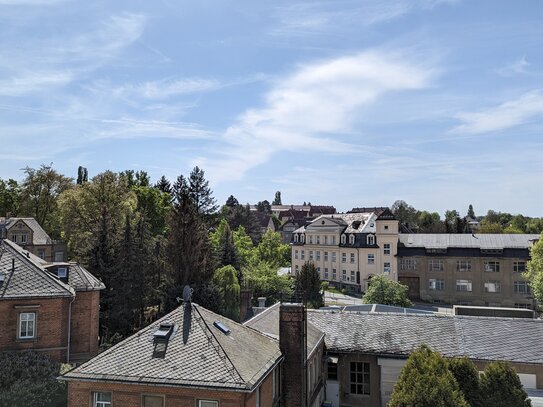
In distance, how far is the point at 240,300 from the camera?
129 feet

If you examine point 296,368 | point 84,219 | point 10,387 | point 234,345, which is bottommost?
point 10,387

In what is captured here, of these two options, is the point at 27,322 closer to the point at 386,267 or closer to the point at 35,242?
the point at 35,242

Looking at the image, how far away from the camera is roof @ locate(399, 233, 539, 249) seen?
54156 mm

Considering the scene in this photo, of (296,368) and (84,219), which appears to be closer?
(296,368)

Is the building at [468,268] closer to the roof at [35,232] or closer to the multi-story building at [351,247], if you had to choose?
the multi-story building at [351,247]

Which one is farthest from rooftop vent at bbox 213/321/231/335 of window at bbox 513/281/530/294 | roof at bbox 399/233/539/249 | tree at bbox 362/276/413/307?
window at bbox 513/281/530/294

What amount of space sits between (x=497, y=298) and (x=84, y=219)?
1957 inches

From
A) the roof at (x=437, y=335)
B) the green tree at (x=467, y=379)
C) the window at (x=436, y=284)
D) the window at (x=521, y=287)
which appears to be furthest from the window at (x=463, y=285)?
the green tree at (x=467, y=379)

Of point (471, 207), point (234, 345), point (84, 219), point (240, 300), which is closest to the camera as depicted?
point (234, 345)

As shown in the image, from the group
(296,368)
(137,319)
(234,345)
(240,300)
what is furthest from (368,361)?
(137,319)

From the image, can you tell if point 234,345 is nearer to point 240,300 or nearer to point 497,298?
point 240,300

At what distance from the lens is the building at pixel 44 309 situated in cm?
2283

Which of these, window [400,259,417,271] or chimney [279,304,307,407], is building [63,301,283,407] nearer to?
chimney [279,304,307,407]

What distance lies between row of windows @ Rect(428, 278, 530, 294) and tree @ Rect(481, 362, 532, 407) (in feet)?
136
